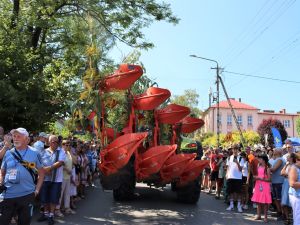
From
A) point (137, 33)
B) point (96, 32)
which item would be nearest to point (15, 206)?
A: point (96, 32)

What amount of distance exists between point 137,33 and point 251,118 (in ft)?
233

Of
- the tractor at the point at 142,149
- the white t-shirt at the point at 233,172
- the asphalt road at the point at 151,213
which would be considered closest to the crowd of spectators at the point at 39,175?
the asphalt road at the point at 151,213

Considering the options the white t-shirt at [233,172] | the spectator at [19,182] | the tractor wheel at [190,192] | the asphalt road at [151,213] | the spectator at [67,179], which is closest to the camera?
the spectator at [19,182]

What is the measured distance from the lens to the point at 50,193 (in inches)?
342

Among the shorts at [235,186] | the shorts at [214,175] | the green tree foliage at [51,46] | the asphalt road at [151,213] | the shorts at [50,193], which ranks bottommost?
the asphalt road at [151,213]

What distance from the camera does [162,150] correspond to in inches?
375

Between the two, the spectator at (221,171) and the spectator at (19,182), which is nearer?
the spectator at (19,182)

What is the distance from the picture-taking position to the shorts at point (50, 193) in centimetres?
866

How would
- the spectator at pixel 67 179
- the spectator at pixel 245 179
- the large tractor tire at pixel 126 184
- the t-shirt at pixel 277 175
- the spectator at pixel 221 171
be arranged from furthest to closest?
the spectator at pixel 221 171
the spectator at pixel 245 179
the t-shirt at pixel 277 175
the large tractor tire at pixel 126 184
the spectator at pixel 67 179

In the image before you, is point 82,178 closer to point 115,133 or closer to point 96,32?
point 115,133

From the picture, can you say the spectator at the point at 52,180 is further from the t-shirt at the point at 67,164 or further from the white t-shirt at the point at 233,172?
the white t-shirt at the point at 233,172

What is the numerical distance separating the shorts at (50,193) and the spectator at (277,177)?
17.0ft

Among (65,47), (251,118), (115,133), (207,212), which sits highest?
(251,118)

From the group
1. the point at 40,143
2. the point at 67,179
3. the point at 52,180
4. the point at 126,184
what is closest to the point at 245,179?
the point at 126,184
